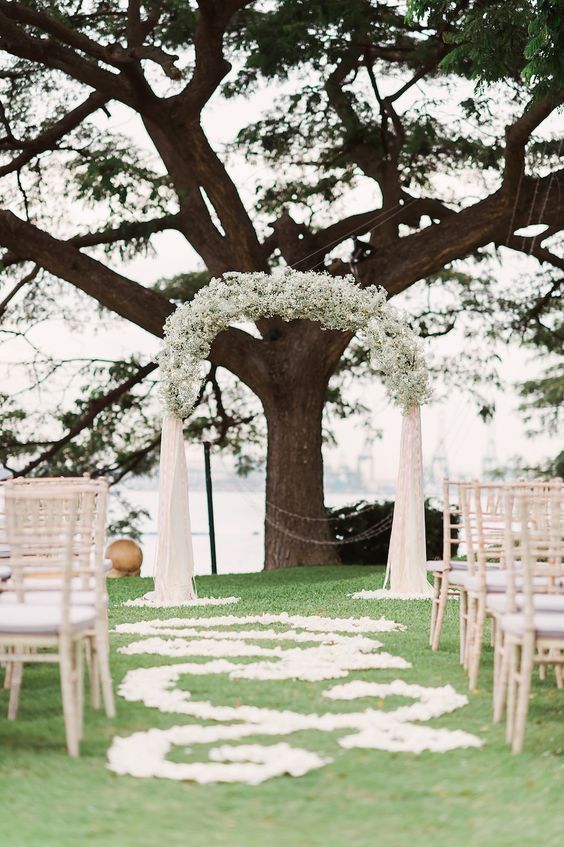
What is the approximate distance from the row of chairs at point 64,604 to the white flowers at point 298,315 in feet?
16.1

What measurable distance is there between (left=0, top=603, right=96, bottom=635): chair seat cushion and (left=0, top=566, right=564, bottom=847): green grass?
428mm

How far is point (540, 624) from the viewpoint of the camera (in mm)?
4102

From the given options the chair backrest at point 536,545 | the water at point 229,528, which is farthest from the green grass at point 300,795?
the water at point 229,528

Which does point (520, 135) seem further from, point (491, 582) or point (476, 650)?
point (476, 650)

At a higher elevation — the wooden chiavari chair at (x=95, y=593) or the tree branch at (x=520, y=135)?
the tree branch at (x=520, y=135)

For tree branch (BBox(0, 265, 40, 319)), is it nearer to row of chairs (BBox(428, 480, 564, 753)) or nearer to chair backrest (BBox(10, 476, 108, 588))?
row of chairs (BBox(428, 480, 564, 753))

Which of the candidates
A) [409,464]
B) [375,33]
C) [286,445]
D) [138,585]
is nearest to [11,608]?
[409,464]

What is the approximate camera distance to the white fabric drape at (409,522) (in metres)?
9.89

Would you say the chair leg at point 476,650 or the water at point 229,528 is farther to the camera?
the water at point 229,528

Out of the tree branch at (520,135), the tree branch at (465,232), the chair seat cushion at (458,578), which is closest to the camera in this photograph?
the chair seat cushion at (458,578)

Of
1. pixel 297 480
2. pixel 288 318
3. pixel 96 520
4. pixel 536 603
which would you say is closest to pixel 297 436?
pixel 297 480

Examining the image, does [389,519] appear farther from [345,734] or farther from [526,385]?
[345,734]

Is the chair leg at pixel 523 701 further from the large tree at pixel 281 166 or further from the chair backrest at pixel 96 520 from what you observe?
the large tree at pixel 281 166

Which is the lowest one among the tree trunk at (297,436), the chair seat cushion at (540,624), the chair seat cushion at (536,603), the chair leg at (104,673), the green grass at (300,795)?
the green grass at (300,795)
